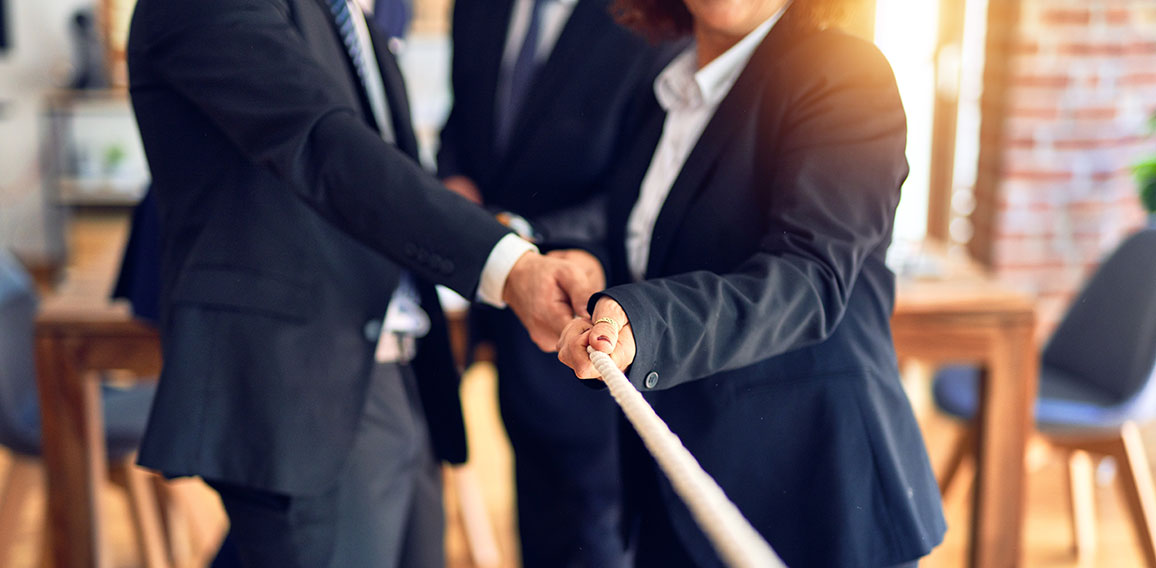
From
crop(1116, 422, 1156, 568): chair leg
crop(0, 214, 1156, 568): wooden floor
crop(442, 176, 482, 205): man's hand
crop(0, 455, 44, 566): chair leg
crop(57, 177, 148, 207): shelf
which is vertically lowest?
crop(57, 177, 148, 207): shelf

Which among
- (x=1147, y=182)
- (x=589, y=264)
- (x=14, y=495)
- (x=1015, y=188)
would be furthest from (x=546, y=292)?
(x=1015, y=188)

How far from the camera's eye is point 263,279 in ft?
3.56

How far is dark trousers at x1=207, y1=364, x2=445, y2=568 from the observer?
3.74 ft

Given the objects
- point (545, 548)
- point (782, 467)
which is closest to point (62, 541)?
point (545, 548)

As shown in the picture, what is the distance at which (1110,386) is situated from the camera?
7.41 ft

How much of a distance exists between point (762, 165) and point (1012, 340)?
49.7 inches

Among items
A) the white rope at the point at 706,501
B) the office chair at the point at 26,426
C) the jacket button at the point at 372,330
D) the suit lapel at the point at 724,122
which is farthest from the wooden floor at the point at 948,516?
the white rope at the point at 706,501

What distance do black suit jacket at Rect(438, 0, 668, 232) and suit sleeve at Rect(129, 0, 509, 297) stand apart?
0.51 metres

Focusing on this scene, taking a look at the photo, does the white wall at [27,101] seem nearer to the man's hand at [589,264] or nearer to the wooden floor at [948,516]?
the wooden floor at [948,516]

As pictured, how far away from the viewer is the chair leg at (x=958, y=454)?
2271mm

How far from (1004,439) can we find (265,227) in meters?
1.62

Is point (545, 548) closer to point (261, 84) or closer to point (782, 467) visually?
point (782, 467)

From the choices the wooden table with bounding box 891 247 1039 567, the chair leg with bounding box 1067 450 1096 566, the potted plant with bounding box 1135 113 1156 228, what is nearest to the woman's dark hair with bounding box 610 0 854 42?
the wooden table with bounding box 891 247 1039 567

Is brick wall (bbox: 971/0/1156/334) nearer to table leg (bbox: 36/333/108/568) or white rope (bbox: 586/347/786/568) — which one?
table leg (bbox: 36/333/108/568)
